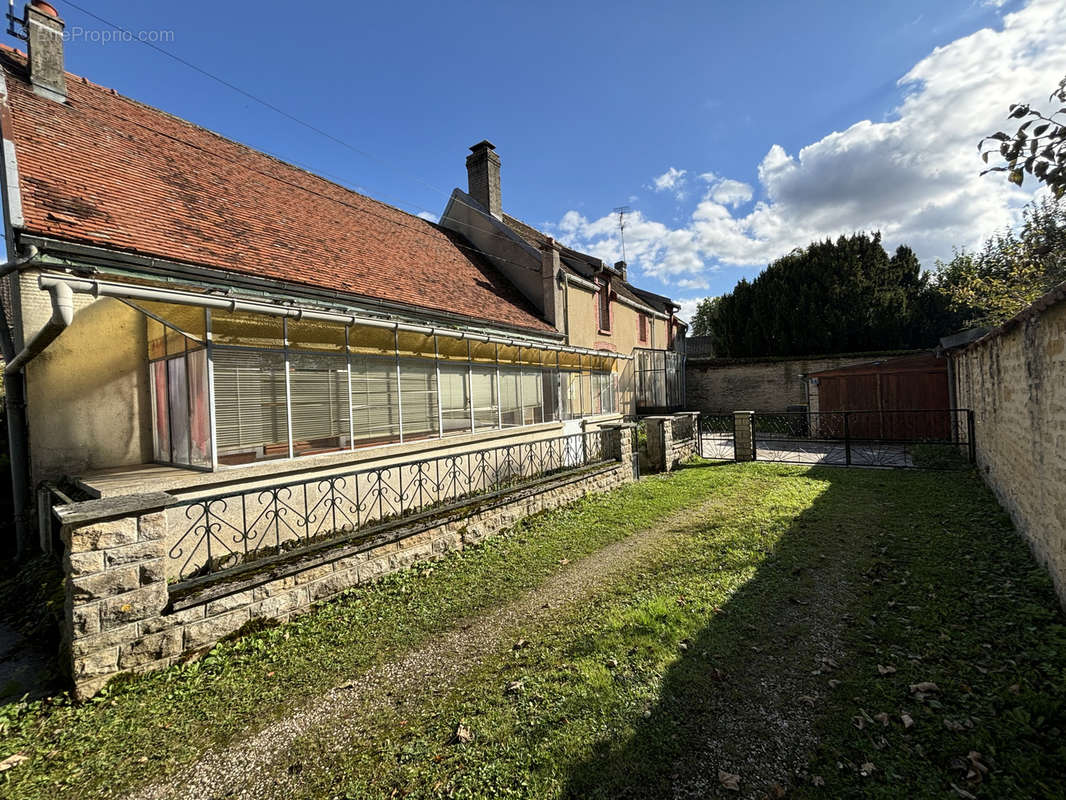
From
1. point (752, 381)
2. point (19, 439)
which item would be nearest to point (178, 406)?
point (19, 439)

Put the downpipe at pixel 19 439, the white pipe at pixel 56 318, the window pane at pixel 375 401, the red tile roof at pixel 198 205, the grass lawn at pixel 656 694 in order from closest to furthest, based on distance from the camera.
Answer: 1. the grass lawn at pixel 656 694
2. the white pipe at pixel 56 318
3. the downpipe at pixel 19 439
4. the red tile roof at pixel 198 205
5. the window pane at pixel 375 401

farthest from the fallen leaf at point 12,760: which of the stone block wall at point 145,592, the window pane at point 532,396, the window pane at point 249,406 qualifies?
the window pane at point 532,396

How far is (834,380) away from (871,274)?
37.5ft

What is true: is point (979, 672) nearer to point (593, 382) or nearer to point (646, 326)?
point (593, 382)

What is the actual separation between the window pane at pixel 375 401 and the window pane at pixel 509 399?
2.89 metres

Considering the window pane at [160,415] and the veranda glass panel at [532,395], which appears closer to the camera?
the window pane at [160,415]

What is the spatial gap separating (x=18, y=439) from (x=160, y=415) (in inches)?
68.7

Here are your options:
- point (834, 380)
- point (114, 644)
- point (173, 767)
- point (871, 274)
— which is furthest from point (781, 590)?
point (871, 274)

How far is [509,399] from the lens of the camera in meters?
10.6

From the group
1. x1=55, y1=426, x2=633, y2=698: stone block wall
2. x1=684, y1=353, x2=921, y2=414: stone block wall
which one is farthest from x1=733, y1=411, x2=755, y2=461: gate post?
x1=55, y1=426, x2=633, y2=698: stone block wall

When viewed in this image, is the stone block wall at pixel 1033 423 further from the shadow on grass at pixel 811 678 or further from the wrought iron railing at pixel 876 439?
the wrought iron railing at pixel 876 439

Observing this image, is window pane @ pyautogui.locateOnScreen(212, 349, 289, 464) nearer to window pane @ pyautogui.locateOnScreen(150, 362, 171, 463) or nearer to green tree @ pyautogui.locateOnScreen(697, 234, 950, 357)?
window pane @ pyautogui.locateOnScreen(150, 362, 171, 463)

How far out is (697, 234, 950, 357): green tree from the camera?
78.2ft

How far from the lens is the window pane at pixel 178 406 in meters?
6.07
